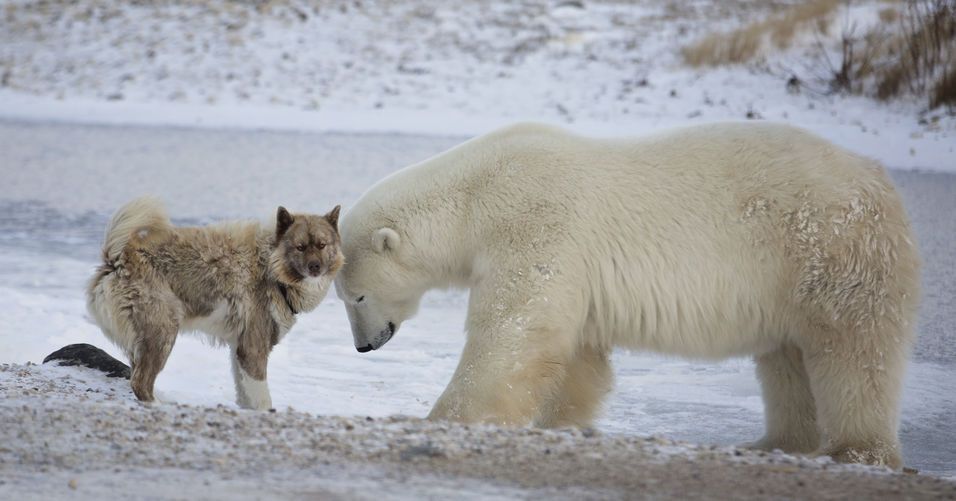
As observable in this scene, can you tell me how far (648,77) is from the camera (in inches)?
693

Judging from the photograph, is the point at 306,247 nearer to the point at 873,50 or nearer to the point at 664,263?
the point at 664,263

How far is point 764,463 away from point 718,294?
1150 mm

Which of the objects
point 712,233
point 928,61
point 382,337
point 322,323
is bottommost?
point 322,323

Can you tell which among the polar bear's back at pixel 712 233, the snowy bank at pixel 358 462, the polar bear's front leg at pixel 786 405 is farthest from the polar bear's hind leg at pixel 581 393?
the snowy bank at pixel 358 462

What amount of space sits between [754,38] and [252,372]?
48.0 ft

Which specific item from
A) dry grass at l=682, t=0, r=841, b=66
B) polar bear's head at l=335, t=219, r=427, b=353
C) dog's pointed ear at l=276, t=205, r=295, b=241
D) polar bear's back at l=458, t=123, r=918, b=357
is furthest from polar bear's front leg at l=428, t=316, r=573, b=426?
dry grass at l=682, t=0, r=841, b=66

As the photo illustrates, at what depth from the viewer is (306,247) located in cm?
516

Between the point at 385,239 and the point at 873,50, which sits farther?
the point at 873,50

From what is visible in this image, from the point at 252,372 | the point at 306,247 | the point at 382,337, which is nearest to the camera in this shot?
the point at 306,247

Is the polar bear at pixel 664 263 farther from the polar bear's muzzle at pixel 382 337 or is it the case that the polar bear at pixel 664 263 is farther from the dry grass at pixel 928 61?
the dry grass at pixel 928 61

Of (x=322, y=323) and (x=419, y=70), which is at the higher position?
(x=419, y=70)

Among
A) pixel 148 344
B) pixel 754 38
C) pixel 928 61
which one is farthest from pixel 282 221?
pixel 754 38

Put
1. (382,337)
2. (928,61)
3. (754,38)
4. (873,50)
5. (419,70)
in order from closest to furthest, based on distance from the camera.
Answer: (382,337), (928,61), (873,50), (754,38), (419,70)

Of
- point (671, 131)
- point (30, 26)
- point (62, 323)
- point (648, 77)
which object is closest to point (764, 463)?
point (671, 131)
